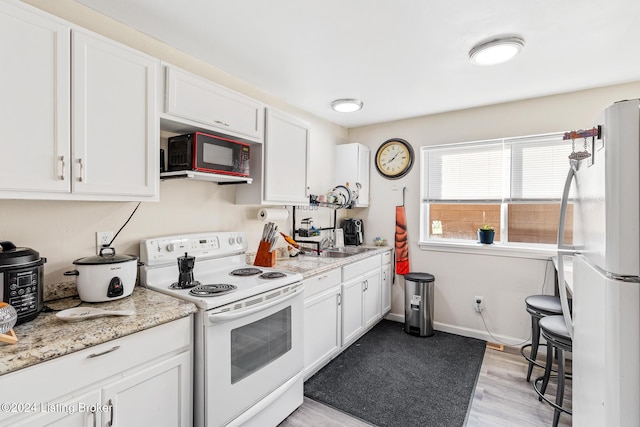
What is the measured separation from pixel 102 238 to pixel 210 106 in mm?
1036

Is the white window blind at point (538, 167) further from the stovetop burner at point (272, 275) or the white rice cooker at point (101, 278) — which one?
the white rice cooker at point (101, 278)

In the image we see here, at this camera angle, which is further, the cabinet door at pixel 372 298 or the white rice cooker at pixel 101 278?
the cabinet door at pixel 372 298

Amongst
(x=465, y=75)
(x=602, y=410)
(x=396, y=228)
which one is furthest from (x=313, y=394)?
(x=465, y=75)

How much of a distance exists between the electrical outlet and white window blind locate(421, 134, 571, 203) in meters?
3.09

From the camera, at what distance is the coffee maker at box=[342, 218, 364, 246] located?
3822 mm

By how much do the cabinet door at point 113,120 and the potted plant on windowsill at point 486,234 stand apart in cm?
309

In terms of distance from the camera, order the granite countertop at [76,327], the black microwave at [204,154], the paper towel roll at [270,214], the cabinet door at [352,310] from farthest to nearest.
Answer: the cabinet door at [352,310]
the paper towel roll at [270,214]
the black microwave at [204,154]
the granite countertop at [76,327]

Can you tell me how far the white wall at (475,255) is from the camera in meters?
2.85

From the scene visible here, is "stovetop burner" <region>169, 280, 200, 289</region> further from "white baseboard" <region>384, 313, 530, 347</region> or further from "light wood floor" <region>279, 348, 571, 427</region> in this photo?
"white baseboard" <region>384, 313, 530, 347</region>

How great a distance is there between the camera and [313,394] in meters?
2.28

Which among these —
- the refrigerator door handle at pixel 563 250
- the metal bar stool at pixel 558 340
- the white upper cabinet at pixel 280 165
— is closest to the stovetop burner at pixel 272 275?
the white upper cabinet at pixel 280 165

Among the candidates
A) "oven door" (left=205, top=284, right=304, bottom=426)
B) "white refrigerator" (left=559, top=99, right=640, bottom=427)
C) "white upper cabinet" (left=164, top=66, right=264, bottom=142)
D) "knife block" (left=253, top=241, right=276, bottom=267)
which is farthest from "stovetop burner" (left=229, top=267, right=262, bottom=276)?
"white refrigerator" (left=559, top=99, right=640, bottom=427)

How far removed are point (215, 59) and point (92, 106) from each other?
42.1 inches

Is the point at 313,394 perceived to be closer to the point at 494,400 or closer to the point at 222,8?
the point at 494,400
